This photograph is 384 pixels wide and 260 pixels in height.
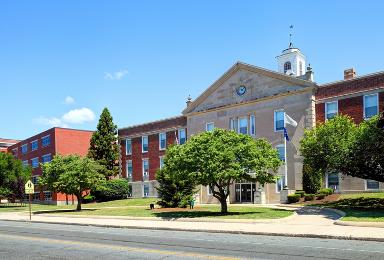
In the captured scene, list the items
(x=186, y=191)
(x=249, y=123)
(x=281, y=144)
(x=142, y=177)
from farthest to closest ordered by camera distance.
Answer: (x=142, y=177), (x=249, y=123), (x=281, y=144), (x=186, y=191)

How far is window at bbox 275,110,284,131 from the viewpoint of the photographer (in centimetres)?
4262

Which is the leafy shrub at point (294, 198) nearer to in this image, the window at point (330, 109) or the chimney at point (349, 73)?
the window at point (330, 109)

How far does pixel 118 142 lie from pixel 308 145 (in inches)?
1506

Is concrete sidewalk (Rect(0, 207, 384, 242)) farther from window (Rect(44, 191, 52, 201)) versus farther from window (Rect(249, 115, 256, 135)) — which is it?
window (Rect(44, 191, 52, 201))

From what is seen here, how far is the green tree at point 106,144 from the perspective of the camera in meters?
61.6

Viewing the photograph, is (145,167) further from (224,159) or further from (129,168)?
(224,159)

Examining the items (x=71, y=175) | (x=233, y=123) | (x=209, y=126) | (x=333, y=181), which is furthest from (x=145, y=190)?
(x=333, y=181)

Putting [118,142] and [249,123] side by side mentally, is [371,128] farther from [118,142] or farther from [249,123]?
[118,142]

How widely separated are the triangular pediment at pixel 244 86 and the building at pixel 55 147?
27661 millimetres

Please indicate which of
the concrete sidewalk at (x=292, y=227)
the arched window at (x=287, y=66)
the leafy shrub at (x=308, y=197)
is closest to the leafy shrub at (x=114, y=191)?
the leafy shrub at (x=308, y=197)

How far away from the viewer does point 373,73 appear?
120ft

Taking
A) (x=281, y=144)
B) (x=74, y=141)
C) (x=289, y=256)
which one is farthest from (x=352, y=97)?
(x=74, y=141)

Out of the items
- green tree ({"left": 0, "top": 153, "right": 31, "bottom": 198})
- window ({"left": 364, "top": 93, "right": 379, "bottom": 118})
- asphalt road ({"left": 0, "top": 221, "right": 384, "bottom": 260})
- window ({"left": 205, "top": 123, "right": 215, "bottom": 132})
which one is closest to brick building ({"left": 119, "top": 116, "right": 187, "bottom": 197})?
window ({"left": 205, "top": 123, "right": 215, "bottom": 132})

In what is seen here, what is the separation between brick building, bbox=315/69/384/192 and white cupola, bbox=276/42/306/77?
110 ft
